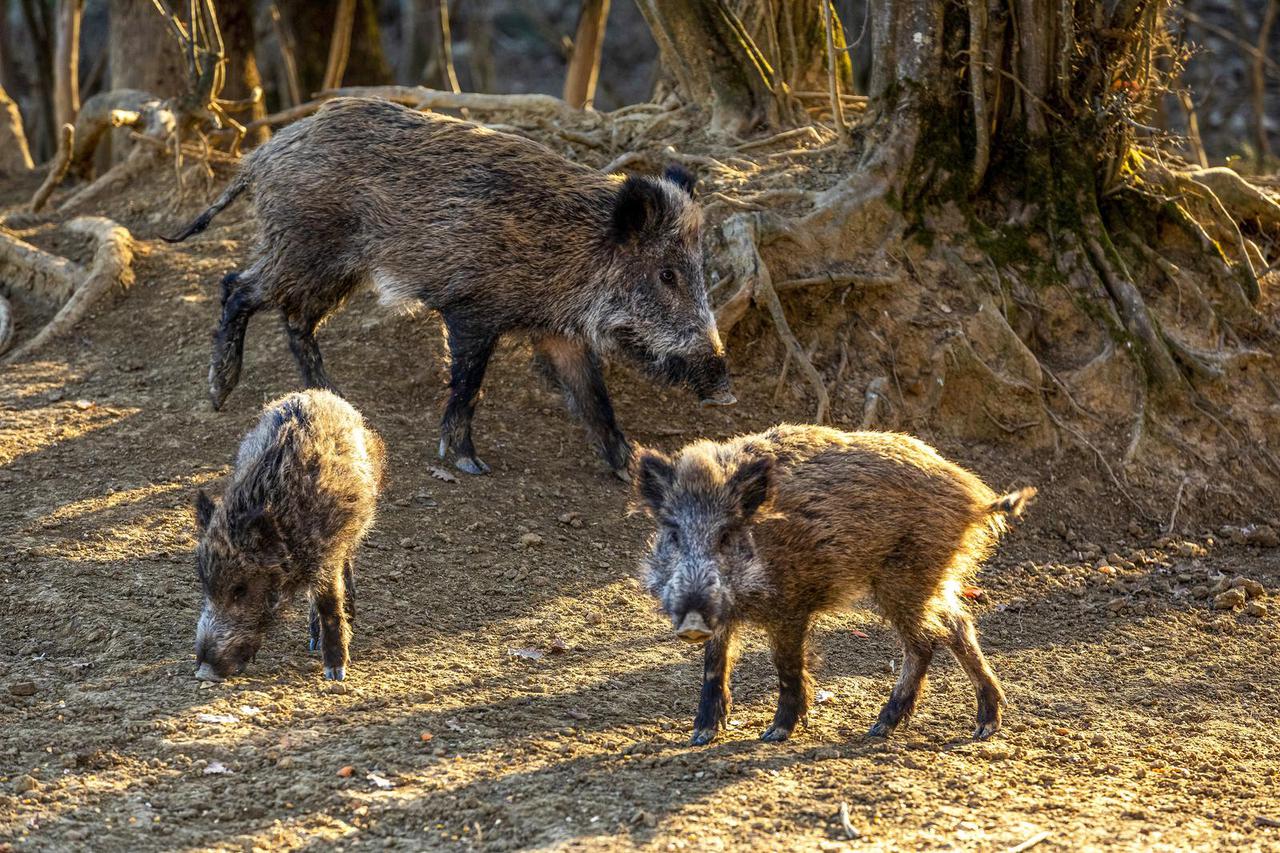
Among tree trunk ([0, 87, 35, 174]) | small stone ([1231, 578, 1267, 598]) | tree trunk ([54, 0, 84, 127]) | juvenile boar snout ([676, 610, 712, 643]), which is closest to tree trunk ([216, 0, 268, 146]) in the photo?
tree trunk ([54, 0, 84, 127])

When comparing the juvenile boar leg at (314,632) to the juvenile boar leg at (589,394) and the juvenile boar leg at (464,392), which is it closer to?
the juvenile boar leg at (464,392)

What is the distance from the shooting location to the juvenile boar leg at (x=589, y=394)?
7633 millimetres

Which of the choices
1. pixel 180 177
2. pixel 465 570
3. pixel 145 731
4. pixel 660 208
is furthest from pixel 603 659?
pixel 180 177

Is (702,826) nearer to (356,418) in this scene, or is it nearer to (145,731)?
(145,731)

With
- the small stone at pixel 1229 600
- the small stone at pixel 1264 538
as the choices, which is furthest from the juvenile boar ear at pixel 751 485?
the small stone at pixel 1264 538

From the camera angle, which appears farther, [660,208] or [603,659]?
[660,208]

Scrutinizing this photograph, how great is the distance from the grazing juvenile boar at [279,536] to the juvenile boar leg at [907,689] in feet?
6.31

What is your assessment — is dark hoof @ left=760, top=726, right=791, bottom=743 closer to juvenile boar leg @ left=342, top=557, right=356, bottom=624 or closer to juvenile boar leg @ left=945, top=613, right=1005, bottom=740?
juvenile boar leg @ left=945, top=613, right=1005, bottom=740

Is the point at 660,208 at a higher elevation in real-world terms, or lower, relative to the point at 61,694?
higher

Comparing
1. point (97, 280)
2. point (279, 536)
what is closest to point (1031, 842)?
point (279, 536)

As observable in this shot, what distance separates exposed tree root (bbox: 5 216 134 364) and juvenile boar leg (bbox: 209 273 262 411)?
1.56 meters

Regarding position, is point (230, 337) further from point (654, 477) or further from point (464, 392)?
point (654, 477)

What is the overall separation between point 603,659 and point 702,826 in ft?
5.31

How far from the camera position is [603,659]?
5793mm
